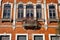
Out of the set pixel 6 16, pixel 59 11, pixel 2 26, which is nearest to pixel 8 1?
pixel 6 16

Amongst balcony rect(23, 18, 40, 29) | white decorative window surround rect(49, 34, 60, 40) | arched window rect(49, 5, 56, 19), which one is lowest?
white decorative window surround rect(49, 34, 60, 40)

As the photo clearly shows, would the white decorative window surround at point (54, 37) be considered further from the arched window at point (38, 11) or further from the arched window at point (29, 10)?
the arched window at point (29, 10)

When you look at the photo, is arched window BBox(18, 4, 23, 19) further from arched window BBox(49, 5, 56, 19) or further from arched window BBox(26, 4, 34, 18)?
arched window BBox(49, 5, 56, 19)

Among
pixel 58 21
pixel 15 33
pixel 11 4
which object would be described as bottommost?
pixel 15 33

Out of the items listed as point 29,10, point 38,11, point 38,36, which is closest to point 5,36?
point 38,36

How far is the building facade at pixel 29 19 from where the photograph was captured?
56.1ft

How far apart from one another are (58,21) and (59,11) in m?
1.14

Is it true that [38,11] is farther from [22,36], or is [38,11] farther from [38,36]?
[22,36]

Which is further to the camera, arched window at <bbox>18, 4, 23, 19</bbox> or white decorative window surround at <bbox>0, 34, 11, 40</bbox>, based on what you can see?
arched window at <bbox>18, 4, 23, 19</bbox>

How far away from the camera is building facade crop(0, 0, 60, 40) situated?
56.1 feet

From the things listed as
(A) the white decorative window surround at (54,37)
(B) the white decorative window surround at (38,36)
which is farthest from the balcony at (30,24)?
(A) the white decorative window surround at (54,37)

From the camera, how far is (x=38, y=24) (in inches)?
683

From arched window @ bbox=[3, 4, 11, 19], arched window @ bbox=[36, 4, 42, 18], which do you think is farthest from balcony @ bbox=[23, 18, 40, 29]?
arched window @ bbox=[3, 4, 11, 19]

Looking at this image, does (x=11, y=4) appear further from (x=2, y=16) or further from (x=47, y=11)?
(x=47, y=11)
